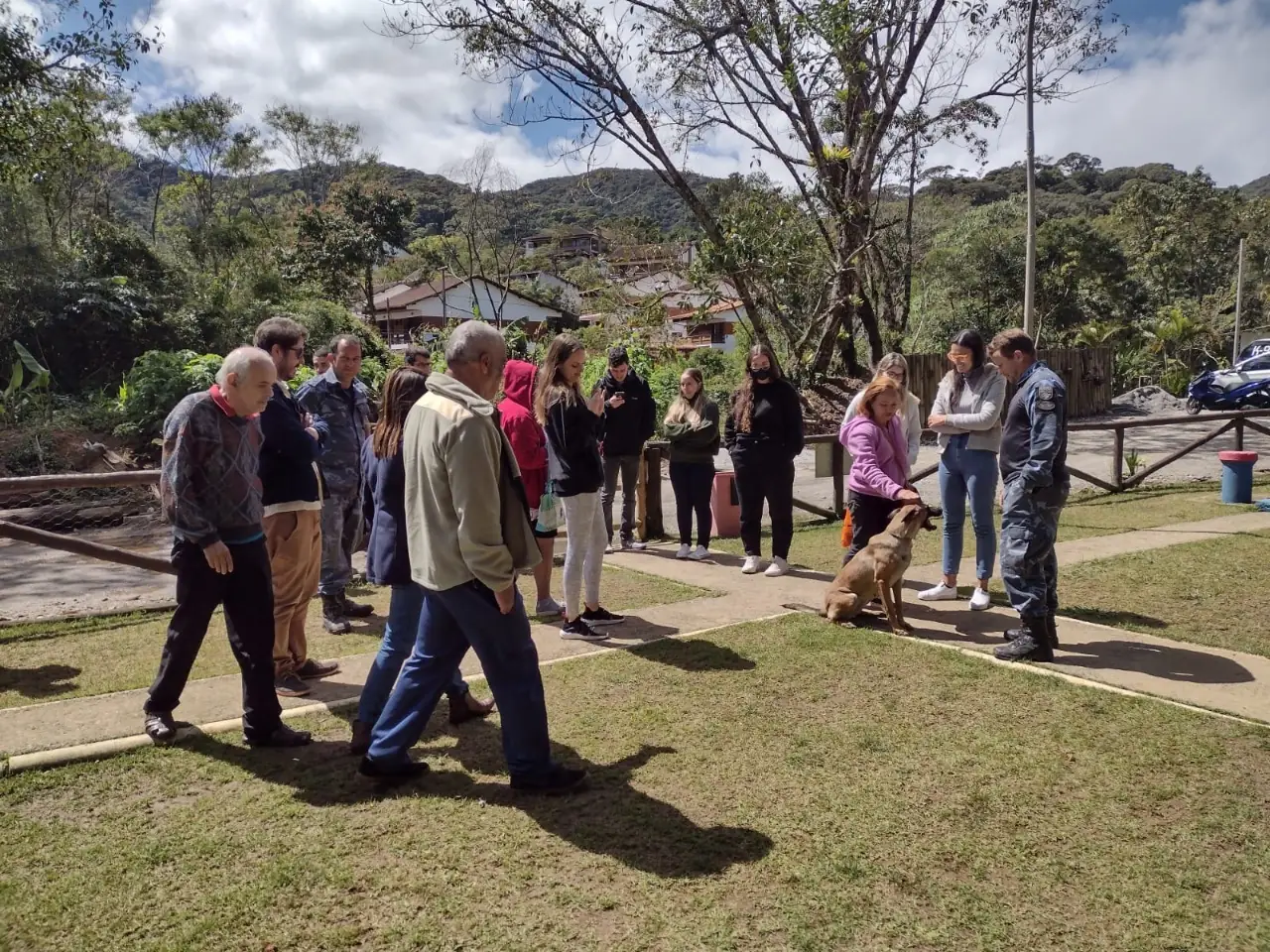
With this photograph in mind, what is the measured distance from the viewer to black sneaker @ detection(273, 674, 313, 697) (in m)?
5.02

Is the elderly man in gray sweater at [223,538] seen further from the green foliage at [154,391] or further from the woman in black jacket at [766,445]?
the green foliage at [154,391]

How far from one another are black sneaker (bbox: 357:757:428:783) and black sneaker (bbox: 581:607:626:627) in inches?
90.7

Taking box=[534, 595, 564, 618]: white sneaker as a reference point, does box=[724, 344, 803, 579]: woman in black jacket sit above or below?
above

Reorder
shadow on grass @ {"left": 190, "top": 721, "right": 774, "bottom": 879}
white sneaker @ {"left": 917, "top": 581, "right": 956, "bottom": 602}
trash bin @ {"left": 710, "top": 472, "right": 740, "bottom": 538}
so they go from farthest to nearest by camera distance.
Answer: trash bin @ {"left": 710, "top": 472, "right": 740, "bottom": 538} → white sneaker @ {"left": 917, "top": 581, "right": 956, "bottom": 602} → shadow on grass @ {"left": 190, "top": 721, "right": 774, "bottom": 879}

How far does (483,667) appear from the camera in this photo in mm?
3566

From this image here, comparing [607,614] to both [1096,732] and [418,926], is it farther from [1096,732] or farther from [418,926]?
[418,926]

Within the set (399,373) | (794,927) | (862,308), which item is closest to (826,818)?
(794,927)

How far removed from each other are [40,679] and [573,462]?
10.8 ft

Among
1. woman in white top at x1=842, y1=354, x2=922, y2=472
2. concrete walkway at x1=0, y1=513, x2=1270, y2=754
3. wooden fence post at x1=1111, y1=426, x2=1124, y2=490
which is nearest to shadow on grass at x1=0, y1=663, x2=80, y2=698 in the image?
concrete walkway at x1=0, y1=513, x2=1270, y2=754

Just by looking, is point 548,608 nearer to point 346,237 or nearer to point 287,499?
point 287,499

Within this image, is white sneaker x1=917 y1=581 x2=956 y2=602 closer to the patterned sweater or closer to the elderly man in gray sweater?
the elderly man in gray sweater

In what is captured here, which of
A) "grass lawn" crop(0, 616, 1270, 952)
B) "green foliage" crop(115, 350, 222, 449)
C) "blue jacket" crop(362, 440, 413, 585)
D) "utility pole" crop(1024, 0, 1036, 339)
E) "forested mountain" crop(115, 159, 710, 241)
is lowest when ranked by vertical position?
"grass lawn" crop(0, 616, 1270, 952)

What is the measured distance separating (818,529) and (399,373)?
21.9ft

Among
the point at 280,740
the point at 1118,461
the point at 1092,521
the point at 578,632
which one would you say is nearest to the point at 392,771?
the point at 280,740
